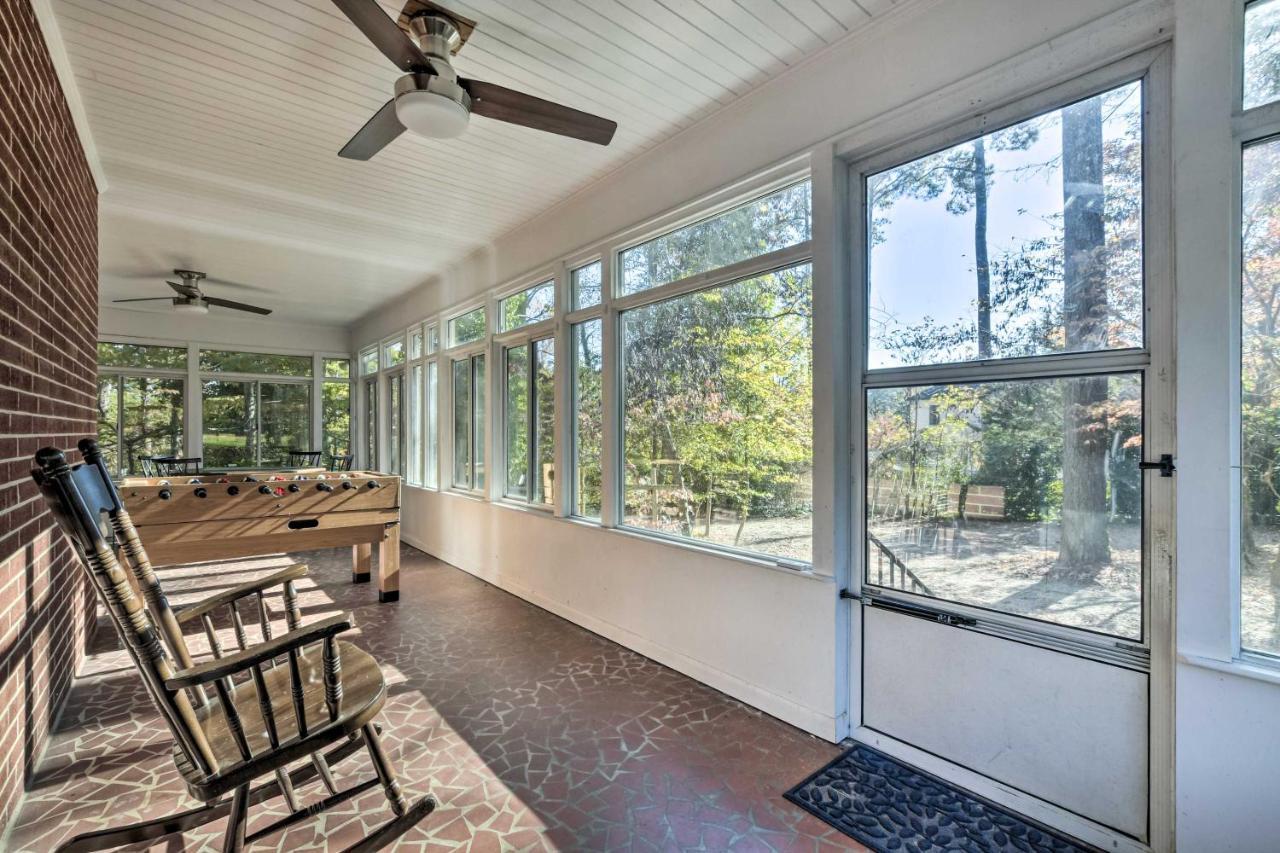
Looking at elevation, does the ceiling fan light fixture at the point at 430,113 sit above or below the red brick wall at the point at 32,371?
above

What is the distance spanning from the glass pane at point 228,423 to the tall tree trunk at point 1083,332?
30.5 feet

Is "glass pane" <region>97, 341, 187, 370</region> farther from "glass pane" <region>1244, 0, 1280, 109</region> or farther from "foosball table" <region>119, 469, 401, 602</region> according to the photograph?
Answer: "glass pane" <region>1244, 0, 1280, 109</region>

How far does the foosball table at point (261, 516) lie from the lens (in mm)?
3422

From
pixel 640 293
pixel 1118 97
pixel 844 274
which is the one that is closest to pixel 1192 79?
pixel 1118 97

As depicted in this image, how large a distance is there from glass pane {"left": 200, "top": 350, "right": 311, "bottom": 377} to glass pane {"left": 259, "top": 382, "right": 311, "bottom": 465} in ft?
0.63

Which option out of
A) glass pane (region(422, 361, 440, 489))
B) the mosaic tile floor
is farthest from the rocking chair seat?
glass pane (region(422, 361, 440, 489))

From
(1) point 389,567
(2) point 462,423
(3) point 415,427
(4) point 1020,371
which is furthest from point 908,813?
(3) point 415,427

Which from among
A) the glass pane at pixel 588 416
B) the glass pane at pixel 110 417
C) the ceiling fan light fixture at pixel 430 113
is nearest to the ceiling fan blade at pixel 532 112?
the ceiling fan light fixture at pixel 430 113

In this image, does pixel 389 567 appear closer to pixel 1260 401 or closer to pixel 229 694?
pixel 229 694

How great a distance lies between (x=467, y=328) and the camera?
544cm

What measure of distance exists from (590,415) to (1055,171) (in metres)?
2.71

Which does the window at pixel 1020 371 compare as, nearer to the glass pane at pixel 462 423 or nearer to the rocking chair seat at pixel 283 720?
the rocking chair seat at pixel 283 720

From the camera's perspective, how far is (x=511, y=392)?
476 cm

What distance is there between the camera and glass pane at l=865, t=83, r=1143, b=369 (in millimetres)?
1781
